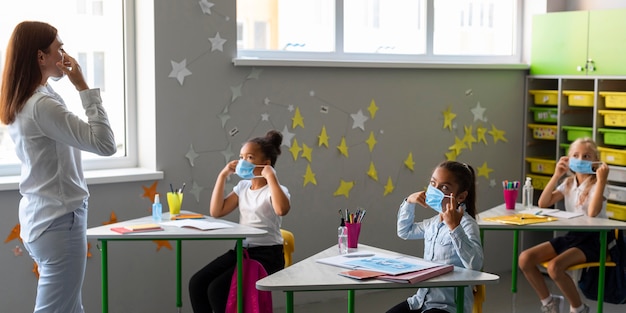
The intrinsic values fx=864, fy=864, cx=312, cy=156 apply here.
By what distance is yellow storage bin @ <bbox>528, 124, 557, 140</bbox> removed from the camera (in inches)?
227

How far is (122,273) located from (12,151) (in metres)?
0.84

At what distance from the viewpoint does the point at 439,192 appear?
346cm

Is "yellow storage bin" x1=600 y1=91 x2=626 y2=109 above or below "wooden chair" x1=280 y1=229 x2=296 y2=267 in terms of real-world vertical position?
above

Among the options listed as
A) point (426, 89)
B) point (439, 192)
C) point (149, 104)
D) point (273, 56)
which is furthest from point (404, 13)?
point (439, 192)

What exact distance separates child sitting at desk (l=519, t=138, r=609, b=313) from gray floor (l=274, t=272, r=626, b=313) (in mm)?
378

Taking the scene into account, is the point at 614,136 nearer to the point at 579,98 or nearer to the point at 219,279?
the point at 579,98

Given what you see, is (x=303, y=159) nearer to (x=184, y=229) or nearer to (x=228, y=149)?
(x=228, y=149)

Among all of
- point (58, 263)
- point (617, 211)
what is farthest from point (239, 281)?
point (617, 211)

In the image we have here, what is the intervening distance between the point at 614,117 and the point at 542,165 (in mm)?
708

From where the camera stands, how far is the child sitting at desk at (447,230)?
10.6 feet

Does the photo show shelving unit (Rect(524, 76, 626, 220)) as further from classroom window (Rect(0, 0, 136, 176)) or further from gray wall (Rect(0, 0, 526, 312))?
classroom window (Rect(0, 0, 136, 176))

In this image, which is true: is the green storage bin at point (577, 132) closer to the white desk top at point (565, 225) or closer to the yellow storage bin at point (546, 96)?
the yellow storage bin at point (546, 96)

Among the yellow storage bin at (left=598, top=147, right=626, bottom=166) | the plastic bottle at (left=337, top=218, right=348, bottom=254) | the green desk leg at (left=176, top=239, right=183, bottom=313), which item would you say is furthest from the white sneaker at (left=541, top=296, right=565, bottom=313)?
the green desk leg at (left=176, top=239, right=183, bottom=313)

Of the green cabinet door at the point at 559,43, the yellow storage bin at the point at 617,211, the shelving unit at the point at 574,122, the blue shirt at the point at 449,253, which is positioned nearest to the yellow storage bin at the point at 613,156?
A: the shelving unit at the point at 574,122
